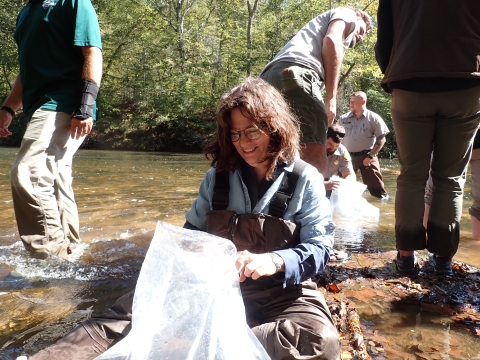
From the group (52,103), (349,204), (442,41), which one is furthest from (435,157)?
(52,103)

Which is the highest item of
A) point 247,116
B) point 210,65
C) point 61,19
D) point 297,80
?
point 210,65

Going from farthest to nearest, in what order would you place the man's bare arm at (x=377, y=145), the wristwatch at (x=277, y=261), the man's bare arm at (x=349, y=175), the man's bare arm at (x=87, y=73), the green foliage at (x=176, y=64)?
the green foliage at (x=176, y=64)
the man's bare arm at (x=377, y=145)
the man's bare arm at (x=349, y=175)
the man's bare arm at (x=87, y=73)
the wristwatch at (x=277, y=261)

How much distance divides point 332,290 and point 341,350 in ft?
2.50

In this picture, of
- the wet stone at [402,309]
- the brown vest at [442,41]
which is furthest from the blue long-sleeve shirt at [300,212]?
the brown vest at [442,41]

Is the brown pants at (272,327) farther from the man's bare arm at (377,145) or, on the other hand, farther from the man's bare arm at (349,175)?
the man's bare arm at (377,145)

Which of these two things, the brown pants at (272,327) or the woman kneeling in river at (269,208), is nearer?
the brown pants at (272,327)

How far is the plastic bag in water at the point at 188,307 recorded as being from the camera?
4.51 ft

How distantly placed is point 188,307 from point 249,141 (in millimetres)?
817

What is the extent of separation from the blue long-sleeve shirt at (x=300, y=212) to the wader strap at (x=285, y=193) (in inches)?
0.8

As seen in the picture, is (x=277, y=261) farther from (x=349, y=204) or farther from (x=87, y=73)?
(x=349, y=204)

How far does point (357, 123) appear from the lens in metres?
7.12

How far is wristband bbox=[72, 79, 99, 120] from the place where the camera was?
2852mm

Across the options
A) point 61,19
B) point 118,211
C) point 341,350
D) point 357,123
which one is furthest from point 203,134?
point 341,350

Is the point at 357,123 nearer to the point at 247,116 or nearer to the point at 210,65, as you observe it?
the point at 247,116
